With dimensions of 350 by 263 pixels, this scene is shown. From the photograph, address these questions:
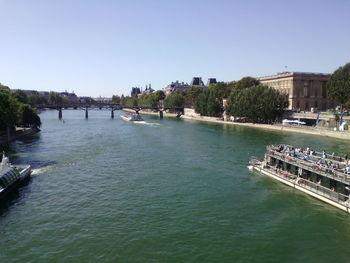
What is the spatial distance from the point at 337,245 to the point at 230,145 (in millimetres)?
43305

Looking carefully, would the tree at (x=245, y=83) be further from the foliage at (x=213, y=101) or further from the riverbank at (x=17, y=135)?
the riverbank at (x=17, y=135)

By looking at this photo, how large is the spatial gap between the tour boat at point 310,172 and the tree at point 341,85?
5398 cm

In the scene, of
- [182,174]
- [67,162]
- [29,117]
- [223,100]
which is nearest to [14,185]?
[67,162]

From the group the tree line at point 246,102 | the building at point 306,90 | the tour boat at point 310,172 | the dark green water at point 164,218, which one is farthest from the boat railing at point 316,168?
the building at point 306,90

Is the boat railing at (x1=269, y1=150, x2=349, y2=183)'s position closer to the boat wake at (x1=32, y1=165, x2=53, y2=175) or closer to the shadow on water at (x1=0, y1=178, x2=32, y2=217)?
the shadow on water at (x1=0, y1=178, x2=32, y2=217)

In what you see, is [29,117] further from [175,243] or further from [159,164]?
[175,243]

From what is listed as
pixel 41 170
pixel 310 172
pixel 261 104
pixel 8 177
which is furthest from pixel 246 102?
pixel 8 177

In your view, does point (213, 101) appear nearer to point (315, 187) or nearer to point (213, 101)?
point (213, 101)

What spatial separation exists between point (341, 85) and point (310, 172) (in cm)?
6310

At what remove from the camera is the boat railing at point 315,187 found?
28.7m

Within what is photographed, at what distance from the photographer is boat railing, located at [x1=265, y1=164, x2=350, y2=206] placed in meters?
28.7

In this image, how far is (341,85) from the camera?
290 ft

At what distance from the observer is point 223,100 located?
488 feet

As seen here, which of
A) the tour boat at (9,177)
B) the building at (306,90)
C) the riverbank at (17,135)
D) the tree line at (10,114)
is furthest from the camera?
the building at (306,90)
